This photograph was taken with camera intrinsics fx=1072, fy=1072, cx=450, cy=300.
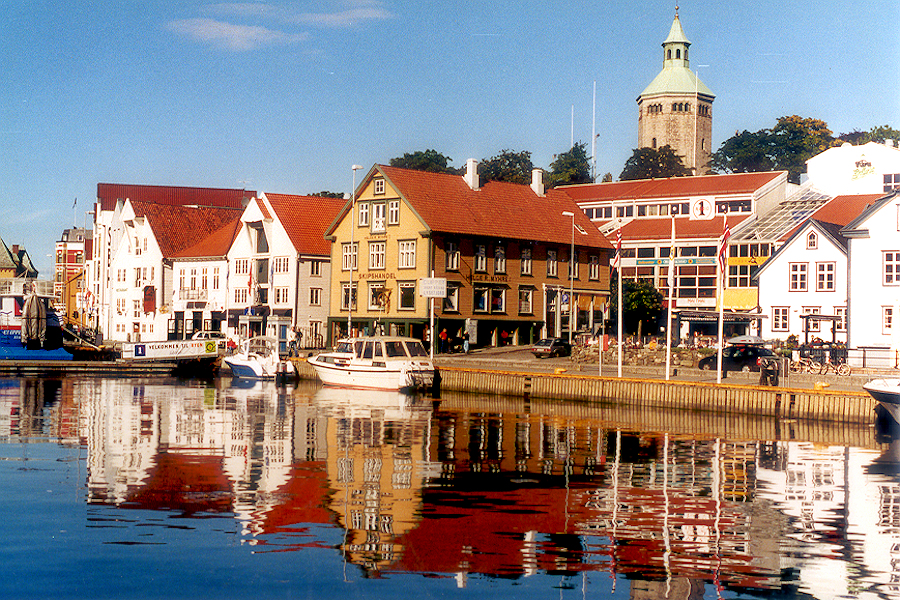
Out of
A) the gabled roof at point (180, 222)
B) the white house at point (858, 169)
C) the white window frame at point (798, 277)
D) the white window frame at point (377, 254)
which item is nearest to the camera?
the white window frame at point (798, 277)

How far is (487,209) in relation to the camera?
80.6m

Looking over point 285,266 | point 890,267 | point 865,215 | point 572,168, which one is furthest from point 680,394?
point 572,168

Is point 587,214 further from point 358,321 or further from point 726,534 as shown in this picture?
point 726,534

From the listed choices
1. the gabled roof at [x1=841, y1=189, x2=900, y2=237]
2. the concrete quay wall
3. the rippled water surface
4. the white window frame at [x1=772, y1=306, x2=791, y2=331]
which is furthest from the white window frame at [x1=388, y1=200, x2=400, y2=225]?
the rippled water surface

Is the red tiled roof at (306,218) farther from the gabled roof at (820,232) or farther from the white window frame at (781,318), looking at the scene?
the white window frame at (781,318)

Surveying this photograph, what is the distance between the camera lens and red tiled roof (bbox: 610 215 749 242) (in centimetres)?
8750

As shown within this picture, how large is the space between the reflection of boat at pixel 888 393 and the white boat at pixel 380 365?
23064 millimetres

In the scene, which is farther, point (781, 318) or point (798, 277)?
point (781, 318)

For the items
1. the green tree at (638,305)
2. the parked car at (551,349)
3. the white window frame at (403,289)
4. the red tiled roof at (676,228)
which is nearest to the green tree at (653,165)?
the red tiled roof at (676,228)

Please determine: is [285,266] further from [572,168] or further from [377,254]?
[572,168]

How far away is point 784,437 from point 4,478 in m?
25.9

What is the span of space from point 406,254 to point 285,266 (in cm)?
1379

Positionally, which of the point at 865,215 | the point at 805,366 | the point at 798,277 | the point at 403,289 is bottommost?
the point at 805,366

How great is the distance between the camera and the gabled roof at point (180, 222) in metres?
103
